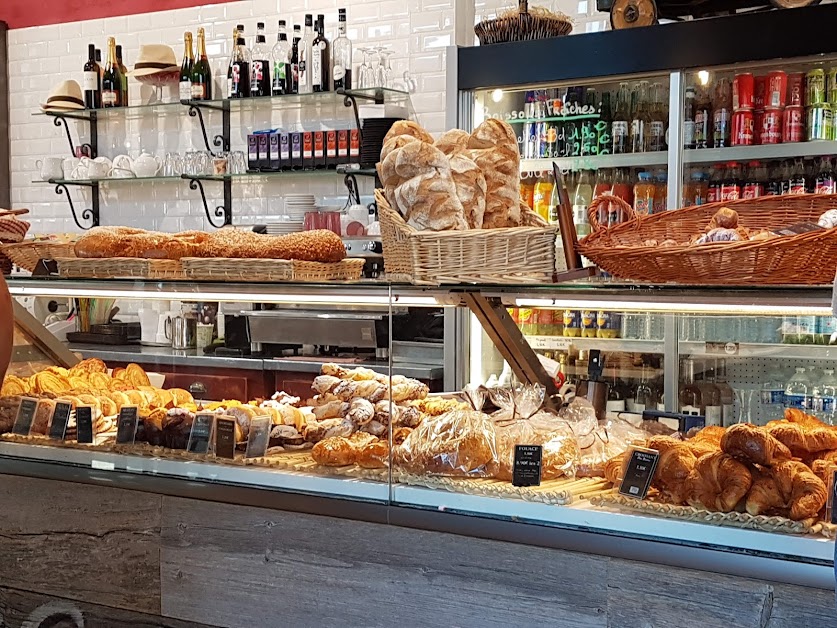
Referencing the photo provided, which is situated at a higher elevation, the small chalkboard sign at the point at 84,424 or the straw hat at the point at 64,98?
the straw hat at the point at 64,98

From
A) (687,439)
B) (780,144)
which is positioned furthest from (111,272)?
(780,144)

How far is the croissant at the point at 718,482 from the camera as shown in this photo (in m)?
1.82

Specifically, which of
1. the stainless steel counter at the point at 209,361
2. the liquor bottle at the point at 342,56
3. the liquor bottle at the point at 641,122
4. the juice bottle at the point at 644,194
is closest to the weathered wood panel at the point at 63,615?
the stainless steel counter at the point at 209,361

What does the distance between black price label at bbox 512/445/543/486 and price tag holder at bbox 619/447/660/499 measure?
0.18 metres

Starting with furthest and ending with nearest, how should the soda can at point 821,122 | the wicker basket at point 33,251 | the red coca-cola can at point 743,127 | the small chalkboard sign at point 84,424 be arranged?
the red coca-cola can at point 743,127 < the soda can at point 821,122 < the wicker basket at point 33,251 < the small chalkboard sign at point 84,424

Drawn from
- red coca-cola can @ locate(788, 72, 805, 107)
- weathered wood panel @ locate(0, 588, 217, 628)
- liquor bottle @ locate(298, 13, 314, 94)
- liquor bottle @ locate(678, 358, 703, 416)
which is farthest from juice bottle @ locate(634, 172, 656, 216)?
weathered wood panel @ locate(0, 588, 217, 628)

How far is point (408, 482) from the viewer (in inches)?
83.9

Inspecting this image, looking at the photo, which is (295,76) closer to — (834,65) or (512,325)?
(834,65)

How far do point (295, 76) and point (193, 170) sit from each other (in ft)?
2.76

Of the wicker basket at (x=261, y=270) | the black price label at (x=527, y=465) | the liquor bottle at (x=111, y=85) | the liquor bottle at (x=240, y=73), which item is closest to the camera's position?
the black price label at (x=527, y=465)

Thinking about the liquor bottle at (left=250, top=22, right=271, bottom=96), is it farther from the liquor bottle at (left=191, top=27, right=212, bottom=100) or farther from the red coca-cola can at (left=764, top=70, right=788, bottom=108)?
the red coca-cola can at (left=764, top=70, right=788, bottom=108)

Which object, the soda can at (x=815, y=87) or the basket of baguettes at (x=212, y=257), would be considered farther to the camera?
the soda can at (x=815, y=87)

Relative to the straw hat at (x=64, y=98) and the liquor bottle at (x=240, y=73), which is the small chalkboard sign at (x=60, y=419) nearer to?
the liquor bottle at (x=240, y=73)

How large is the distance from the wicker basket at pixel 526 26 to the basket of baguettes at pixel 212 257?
208 cm
